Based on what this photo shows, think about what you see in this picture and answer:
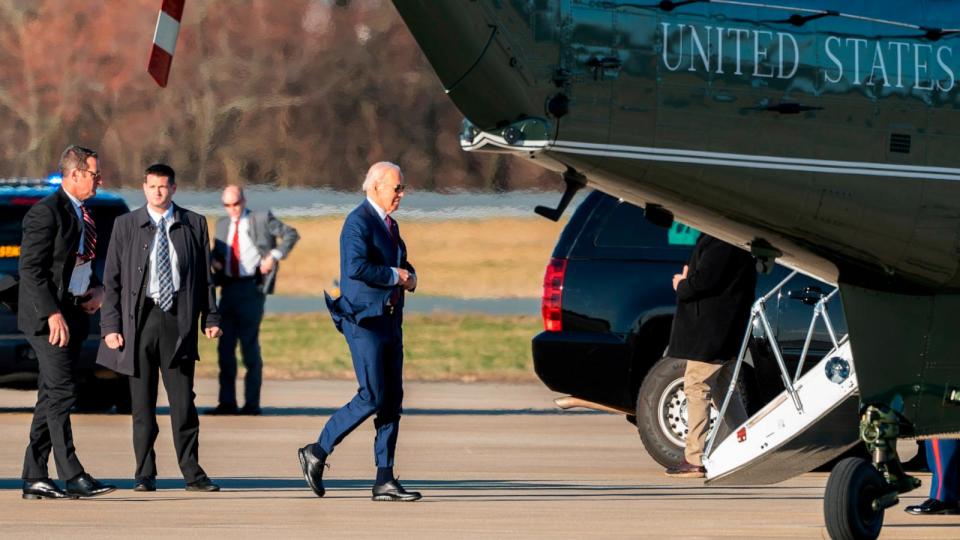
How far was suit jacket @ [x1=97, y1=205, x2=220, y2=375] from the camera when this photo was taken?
13.3 meters

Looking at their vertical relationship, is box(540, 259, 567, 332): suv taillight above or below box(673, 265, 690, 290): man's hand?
below

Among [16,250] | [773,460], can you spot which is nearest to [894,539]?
[773,460]

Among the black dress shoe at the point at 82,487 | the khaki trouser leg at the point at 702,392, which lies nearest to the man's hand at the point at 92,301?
the black dress shoe at the point at 82,487

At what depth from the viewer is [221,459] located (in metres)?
15.6

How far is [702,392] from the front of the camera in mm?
14523

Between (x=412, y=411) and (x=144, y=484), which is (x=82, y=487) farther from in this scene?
(x=412, y=411)

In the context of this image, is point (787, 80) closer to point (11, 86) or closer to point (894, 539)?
point (894, 539)

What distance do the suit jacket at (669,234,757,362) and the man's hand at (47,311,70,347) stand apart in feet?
12.5

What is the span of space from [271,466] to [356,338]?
2600mm

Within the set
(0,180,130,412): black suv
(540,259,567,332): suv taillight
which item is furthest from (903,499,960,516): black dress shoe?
(0,180,130,412): black suv

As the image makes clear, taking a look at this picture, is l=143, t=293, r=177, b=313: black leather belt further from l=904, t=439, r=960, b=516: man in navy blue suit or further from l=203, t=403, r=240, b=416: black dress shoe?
l=203, t=403, r=240, b=416: black dress shoe

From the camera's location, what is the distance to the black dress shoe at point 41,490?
12961 millimetres

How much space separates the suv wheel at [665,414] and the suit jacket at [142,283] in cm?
327

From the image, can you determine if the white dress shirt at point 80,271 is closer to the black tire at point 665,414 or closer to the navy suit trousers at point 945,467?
the black tire at point 665,414
